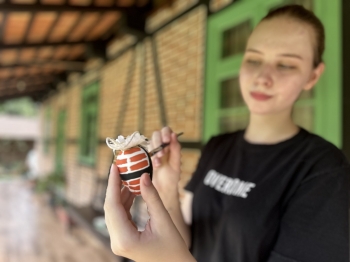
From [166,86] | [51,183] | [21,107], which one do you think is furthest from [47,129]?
[166,86]

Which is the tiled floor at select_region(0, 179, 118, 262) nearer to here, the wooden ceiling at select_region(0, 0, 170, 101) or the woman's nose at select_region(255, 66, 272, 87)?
the wooden ceiling at select_region(0, 0, 170, 101)

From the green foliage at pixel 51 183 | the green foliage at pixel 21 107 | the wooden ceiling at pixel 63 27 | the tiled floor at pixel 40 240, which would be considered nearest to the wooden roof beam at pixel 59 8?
the wooden ceiling at pixel 63 27

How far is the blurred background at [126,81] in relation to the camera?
51.1 inches

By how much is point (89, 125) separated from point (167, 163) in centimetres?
443

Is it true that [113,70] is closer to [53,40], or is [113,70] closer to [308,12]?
[53,40]

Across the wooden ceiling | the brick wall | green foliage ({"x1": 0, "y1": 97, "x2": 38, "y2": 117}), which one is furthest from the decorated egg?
green foliage ({"x1": 0, "y1": 97, "x2": 38, "y2": 117})

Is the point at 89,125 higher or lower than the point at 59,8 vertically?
lower

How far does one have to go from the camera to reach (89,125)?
4.97 m

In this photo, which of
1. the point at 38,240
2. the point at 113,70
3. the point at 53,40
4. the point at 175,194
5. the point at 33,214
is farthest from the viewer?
the point at 33,214

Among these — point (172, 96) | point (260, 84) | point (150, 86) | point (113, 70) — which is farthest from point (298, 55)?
point (113, 70)

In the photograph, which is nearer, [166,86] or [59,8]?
[166,86]

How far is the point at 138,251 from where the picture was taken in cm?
48

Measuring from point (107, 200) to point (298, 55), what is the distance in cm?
50

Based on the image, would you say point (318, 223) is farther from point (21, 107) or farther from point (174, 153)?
point (21, 107)
